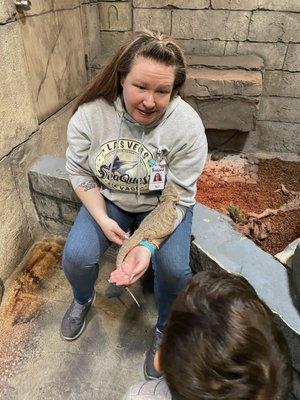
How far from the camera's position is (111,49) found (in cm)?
322

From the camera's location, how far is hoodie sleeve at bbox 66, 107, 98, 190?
1526 millimetres

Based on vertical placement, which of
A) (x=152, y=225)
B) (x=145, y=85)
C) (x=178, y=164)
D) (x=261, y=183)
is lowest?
(x=261, y=183)

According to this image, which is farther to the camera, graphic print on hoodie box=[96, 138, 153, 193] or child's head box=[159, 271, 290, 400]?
graphic print on hoodie box=[96, 138, 153, 193]

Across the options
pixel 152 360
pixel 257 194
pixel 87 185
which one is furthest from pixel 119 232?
pixel 257 194

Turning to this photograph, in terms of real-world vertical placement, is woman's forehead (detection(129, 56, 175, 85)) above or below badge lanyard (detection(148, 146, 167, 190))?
above

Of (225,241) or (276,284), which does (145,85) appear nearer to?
(225,241)

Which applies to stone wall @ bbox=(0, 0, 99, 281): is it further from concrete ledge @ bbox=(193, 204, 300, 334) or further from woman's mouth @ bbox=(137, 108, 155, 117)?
concrete ledge @ bbox=(193, 204, 300, 334)

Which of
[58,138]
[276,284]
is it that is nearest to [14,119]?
[58,138]

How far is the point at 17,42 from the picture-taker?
1776mm

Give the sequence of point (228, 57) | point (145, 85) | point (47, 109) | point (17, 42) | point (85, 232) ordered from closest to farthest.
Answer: point (145, 85)
point (85, 232)
point (17, 42)
point (47, 109)
point (228, 57)

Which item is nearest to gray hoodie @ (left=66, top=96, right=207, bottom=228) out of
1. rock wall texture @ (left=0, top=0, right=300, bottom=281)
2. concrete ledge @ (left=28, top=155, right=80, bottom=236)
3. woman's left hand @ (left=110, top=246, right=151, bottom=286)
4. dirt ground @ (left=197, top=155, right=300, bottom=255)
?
woman's left hand @ (left=110, top=246, right=151, bottom=286)

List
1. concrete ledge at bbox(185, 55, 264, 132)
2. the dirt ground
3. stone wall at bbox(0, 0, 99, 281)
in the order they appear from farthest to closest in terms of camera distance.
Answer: concrete ledge at bbox(185, 55, 264, 132), the dirt ground, stone wall at bbox(0, 0, 99, 281)

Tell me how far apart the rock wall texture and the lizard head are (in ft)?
2.81

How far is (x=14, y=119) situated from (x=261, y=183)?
2190mm
